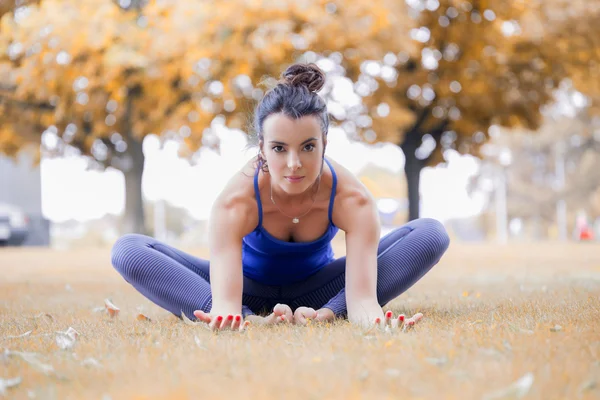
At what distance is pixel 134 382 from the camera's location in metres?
1.88

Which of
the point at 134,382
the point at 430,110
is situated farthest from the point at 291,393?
the point at 430,110

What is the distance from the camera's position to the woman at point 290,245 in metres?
2.85

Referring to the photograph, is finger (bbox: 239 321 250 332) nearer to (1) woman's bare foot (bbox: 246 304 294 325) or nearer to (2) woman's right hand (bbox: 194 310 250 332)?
(2) woman's right hand (bbox: 194 310 250 332)

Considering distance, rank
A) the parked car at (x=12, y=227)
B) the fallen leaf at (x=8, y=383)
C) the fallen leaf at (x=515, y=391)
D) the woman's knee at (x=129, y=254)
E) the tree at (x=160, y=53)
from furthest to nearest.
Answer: the parked car at (x=12, y=227)
the tree at (x=160, y=53)
the woman's knee at (x=129, y=254)
the fallen leaf at (x=8, y=383)
the fallen leaf at (x=515, y=391)

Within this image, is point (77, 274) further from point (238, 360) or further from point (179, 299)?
point (238, 360)

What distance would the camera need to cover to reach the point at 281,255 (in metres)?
3.33

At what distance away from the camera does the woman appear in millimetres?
2846

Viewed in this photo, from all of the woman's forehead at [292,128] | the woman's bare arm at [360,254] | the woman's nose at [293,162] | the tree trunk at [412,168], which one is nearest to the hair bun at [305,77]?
the woman's forehead at [292,128]

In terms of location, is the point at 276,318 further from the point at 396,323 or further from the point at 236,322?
the point at 396,323

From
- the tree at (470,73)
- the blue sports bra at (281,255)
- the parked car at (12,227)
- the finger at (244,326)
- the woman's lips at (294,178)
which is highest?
the tree at (470,73)

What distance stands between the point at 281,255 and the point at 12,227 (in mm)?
17980

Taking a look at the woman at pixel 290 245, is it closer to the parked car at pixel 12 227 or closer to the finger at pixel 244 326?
the finger at pixel 244 326

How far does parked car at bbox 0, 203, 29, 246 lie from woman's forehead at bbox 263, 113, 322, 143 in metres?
18.4

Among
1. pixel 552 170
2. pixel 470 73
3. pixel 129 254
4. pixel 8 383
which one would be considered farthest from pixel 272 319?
pixel 552 170
